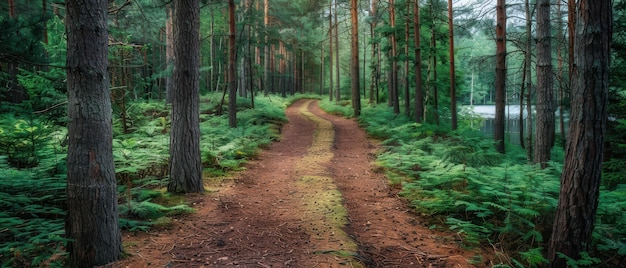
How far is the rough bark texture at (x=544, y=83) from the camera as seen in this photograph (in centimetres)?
809

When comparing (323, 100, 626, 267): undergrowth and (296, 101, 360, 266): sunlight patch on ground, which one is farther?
(296, 101, 360, 266): sunlight patch on ground

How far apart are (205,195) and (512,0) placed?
15241 millimetres

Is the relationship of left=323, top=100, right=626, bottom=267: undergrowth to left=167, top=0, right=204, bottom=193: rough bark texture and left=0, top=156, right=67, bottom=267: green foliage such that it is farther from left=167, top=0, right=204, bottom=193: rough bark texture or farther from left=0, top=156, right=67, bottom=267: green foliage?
left=0, top=156, right=67, bottom=267: green foliage

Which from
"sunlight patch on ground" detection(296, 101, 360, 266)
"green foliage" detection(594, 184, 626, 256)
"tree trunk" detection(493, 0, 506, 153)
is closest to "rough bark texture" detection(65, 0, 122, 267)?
"sunlight patch on ground" detection(296, 101, 360, 266)

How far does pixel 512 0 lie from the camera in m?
15.1

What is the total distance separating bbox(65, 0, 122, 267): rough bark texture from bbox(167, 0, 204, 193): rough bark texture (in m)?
2.71

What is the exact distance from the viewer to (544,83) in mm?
8375

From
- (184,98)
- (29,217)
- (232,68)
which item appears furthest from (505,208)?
(232,68)

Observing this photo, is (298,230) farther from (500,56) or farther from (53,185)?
(500,56)

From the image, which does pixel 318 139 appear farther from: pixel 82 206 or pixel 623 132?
pixel 82 206

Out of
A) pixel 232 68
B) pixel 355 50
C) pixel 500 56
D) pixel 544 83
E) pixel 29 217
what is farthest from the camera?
pixel 355 50

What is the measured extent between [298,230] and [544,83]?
711 centimetres

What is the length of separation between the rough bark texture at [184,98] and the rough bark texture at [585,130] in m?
5.79

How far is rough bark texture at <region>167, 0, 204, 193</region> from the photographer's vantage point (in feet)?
21.4
